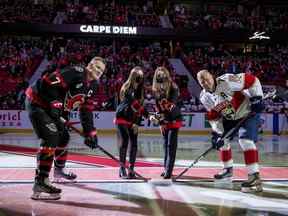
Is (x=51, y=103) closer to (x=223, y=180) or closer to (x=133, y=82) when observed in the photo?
(x=133, y=82)

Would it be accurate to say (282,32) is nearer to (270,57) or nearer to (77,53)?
(270,57)

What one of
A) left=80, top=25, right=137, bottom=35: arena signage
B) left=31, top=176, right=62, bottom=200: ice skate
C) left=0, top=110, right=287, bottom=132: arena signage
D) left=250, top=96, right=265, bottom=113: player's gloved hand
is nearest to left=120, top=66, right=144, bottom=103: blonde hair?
left=250, top=96, right=265, bottom=113: player's gloved hand

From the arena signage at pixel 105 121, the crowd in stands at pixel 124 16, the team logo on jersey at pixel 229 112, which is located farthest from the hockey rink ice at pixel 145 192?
the crowd in stands at pixel 124 16

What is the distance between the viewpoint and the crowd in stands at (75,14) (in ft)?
85.8

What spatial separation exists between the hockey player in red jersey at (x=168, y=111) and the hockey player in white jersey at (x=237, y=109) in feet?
1.60

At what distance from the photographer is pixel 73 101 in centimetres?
577

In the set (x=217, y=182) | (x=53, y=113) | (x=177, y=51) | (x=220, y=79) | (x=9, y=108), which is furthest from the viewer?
(x=177, y=51)

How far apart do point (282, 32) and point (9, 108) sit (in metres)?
17.6

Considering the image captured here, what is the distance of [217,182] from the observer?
6.61 meters

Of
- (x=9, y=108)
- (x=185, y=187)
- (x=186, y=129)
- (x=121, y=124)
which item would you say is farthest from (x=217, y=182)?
(x=9, y=108)

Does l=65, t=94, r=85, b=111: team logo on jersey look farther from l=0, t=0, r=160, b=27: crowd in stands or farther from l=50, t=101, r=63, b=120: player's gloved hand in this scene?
l=0, t=0, r=160, b=27: crowd in stands

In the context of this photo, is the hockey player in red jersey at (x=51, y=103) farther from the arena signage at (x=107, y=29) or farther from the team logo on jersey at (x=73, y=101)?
the arena signage at (x=107, y=29)

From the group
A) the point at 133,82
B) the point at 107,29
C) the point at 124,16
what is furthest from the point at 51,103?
the point at 124,16

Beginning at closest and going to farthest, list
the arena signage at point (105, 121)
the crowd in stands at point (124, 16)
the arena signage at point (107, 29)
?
the arena signage at point (105, 121) < the arena signage at point (107, 29) < the crowd in stands at point (124, 16)
